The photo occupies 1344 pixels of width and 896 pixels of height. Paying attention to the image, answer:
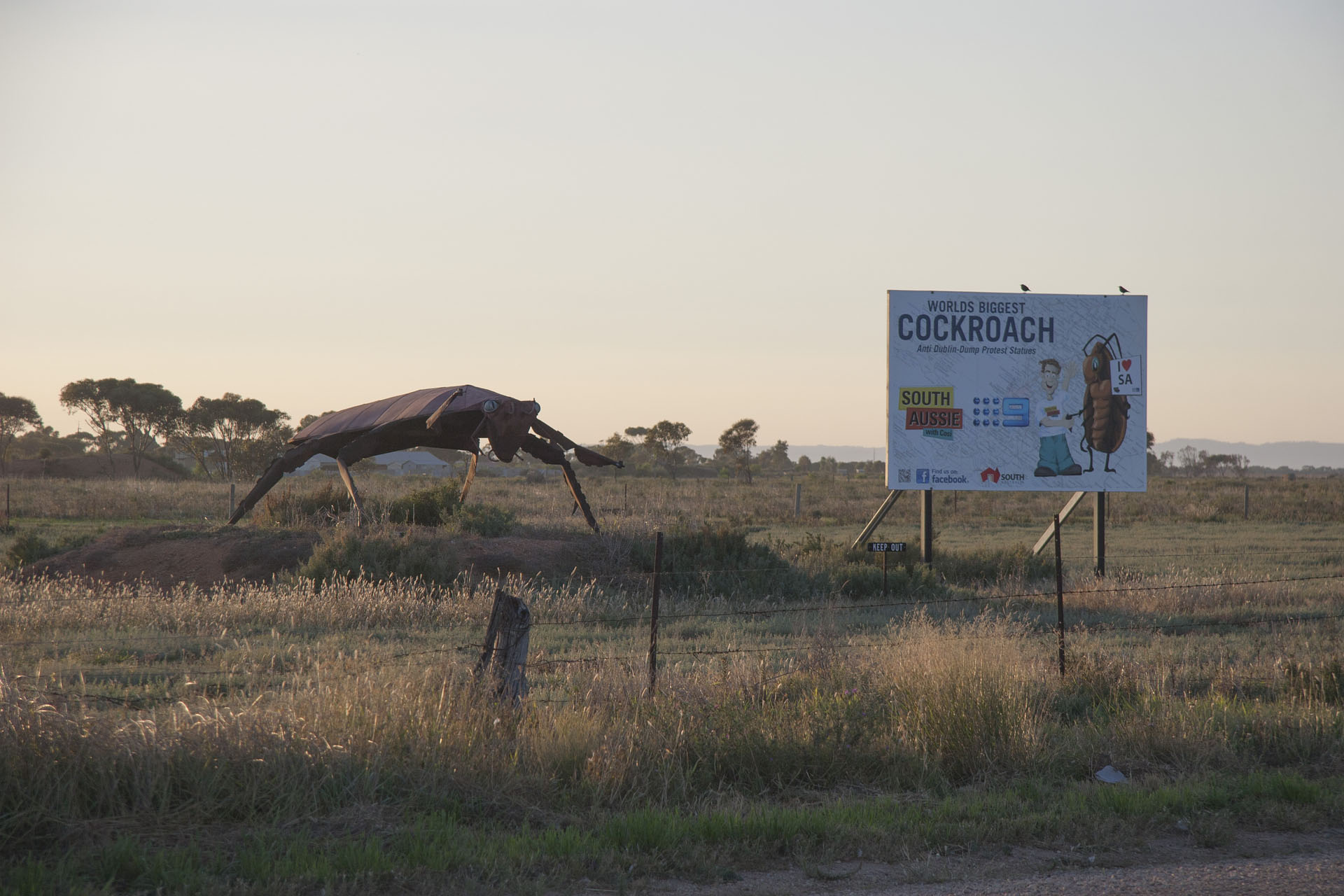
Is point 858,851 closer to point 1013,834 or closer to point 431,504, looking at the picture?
point 1013,834

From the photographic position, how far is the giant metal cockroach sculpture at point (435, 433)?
18594 mm

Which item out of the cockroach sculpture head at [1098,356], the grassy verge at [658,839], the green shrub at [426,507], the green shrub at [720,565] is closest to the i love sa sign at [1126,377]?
the cockroach sculpture head at [1098,356]

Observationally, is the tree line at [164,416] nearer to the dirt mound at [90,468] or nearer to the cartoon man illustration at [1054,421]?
the dirt mound at [90,468]

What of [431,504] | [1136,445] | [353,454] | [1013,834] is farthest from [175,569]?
[1136,445]

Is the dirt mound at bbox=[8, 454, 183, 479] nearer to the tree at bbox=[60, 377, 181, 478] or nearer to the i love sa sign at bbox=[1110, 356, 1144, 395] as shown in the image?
the tree at bbox=[60, 377, 181, 478]

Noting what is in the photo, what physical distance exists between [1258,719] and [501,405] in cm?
1332

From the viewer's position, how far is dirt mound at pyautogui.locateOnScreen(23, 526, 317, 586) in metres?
16.2

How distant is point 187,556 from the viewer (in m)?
16.9

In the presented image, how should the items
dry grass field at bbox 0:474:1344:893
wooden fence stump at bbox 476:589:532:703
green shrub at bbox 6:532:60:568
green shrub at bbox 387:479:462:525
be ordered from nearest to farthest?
dry grass field at bbox 0:474:1344:893 < wooden fence stump at bbox 476:589:532:703 < green shrub at bbox 6:532:60:568 < green shrub at bbox 387:479:462:525

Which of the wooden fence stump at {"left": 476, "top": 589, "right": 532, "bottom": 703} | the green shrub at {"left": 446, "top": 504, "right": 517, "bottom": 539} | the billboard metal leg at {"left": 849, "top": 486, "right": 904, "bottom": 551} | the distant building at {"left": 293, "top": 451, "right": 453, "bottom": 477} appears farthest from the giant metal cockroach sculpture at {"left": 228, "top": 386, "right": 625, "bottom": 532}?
the distant building at {"left": 293, "top": 451, "right": 453, "bottom": 477}

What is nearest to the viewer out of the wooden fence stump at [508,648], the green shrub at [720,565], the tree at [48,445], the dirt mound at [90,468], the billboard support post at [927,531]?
the wooden fence stump at [508,648]

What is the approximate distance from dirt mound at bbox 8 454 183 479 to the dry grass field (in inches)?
2147

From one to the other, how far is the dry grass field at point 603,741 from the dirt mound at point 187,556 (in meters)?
2.46

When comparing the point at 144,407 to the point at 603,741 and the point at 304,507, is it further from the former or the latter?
the point at 603,741
